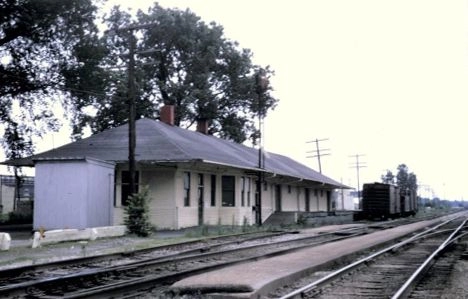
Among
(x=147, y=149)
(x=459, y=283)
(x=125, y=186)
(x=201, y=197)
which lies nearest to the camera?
(x=459, y=283)

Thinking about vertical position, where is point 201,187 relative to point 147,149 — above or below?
below

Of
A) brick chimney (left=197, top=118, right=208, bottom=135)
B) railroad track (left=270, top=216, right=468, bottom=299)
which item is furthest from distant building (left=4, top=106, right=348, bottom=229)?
railroad track (left=270, top=216, right=468, bottom=299)

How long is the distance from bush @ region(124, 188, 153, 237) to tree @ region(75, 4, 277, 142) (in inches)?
1028

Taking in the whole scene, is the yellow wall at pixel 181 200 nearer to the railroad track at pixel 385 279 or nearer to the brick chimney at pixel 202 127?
the brick chimney at pixel 202 127

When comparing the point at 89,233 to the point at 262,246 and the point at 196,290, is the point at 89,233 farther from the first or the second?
the point at 196,290

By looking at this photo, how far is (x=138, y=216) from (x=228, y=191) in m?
10.2

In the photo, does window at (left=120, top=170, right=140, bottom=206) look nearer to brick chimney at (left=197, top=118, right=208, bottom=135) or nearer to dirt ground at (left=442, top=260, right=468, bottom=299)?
brick chimney at (left=197, top=118, right=208, bottom=135)

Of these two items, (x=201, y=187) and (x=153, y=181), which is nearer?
(x=153, y=181)

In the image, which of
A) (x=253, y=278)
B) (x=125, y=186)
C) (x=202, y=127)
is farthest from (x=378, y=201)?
(x=253, y=278)

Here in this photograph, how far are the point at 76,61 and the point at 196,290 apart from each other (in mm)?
25120

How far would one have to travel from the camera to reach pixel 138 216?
2178 centimetres

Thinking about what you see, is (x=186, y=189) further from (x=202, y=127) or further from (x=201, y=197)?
(x=202, y=127)

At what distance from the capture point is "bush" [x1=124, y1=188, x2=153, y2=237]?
21.6m

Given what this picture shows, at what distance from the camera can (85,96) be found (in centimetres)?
3247
